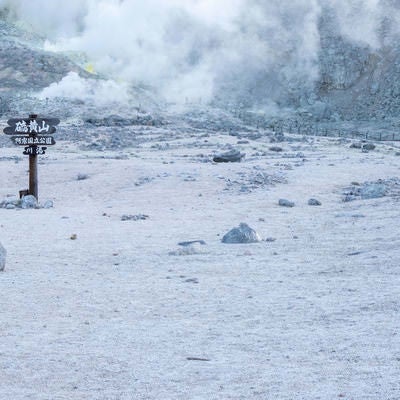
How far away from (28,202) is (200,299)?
9.27m

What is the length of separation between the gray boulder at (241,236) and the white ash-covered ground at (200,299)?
0.20 metres

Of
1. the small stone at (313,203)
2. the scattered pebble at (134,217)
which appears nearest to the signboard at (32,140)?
the scattered pebble at (134,217)

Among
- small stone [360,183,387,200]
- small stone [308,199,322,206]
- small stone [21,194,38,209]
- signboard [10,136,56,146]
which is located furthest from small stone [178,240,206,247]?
signboard [10,136,56,146]

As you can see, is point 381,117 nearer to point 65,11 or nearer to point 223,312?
point 65,11

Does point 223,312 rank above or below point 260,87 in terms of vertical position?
below

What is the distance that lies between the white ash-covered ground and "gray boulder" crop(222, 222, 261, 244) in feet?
0.64

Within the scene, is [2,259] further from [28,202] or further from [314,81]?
[314,81]

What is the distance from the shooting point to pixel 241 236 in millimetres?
11328

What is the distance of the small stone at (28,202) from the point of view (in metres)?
16.3

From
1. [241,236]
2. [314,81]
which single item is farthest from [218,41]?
[241,236]

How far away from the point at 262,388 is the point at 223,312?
2.18 meters

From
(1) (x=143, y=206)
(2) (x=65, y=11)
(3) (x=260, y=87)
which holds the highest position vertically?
(2) (x=65, y=11)

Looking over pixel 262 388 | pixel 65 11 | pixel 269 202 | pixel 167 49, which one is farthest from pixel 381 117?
pixel 262 388

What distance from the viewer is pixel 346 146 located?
115 ft
